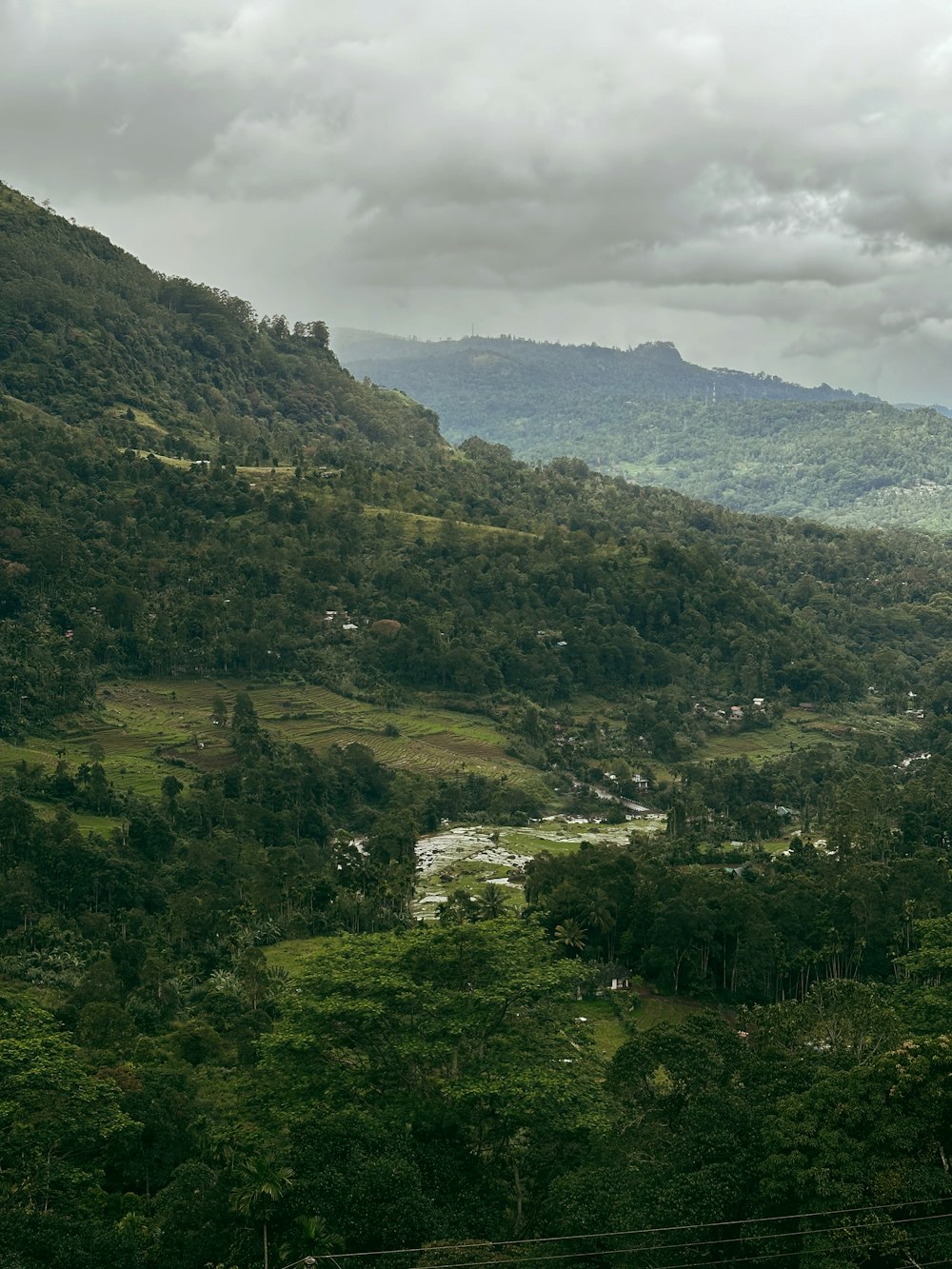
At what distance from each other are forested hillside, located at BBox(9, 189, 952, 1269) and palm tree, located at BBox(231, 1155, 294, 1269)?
2.1 inches

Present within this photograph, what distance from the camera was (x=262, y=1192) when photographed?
19453 mm

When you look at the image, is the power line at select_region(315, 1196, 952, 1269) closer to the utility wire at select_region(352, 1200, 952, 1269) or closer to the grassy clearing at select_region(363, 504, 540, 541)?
the utility wire at select_region(352, 1200, 952, 1269)

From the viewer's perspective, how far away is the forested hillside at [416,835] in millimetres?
20156

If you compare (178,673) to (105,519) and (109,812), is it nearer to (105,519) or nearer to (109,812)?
(105,519)

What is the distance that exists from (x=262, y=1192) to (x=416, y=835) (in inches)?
1567

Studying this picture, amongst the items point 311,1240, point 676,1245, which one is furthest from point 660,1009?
point 311,1240

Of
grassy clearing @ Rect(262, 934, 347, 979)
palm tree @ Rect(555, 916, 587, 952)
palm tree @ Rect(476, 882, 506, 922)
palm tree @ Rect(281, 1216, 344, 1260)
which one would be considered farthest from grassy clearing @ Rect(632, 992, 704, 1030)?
palm tree @ Rect(281, 1216, 344, 1260)

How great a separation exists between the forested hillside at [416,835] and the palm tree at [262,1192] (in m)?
0.05

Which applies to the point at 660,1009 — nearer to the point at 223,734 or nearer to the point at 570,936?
the point at 570,936

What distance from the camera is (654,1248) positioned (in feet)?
61.5

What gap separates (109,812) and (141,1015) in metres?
21.3

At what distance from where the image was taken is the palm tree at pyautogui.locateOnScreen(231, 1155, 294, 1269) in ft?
63.5

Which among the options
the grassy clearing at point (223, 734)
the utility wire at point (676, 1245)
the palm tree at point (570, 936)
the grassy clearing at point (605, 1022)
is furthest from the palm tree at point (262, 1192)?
the grassy clearing at point (223, 734)

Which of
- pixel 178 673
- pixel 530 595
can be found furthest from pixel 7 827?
pixel 530 595
